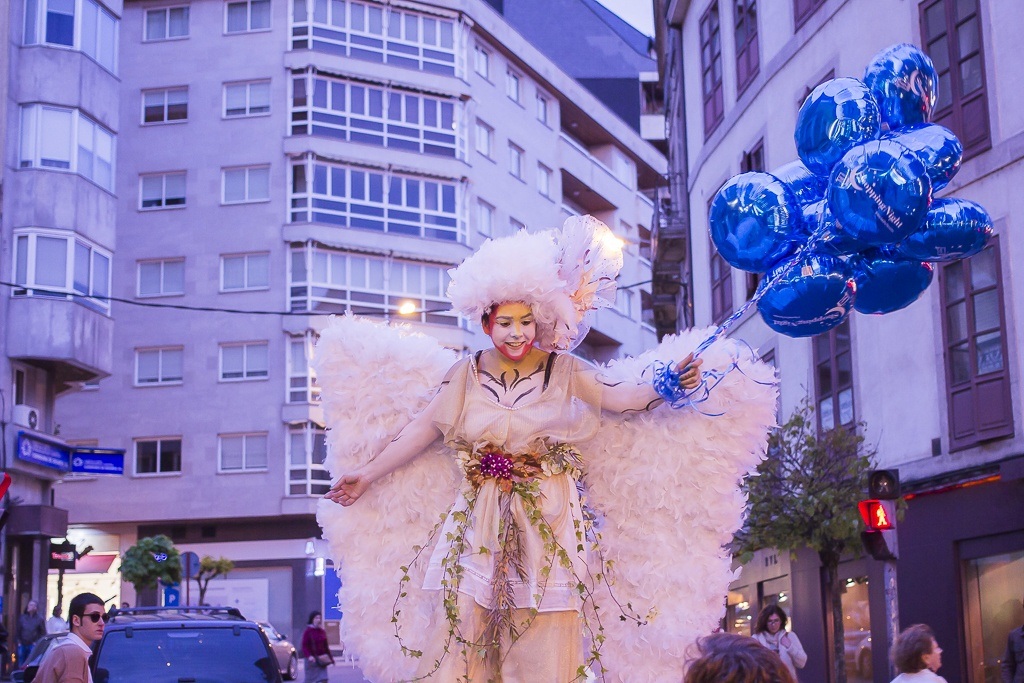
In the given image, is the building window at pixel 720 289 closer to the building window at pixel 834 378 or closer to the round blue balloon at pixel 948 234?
the building window at pixel 834 378

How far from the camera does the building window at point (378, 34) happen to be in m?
42.9

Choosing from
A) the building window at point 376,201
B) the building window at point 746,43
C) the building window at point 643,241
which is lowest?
the building window at point 746,43

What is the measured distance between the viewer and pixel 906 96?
6305 mm

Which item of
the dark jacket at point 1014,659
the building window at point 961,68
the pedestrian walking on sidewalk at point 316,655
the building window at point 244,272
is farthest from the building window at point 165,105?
the dark jacket at point 1014,659

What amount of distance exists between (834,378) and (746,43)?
665 cm

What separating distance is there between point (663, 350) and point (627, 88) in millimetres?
54336

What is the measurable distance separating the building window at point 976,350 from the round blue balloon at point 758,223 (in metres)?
9.66

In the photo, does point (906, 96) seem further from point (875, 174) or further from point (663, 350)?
point (663, 350)

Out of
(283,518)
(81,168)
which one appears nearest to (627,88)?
(283,518)

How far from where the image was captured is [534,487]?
552 cm

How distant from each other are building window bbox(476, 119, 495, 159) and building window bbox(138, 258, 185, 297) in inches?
409

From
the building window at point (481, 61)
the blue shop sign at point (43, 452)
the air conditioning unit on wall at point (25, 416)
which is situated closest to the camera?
the blue shop sign at point (43, 452)

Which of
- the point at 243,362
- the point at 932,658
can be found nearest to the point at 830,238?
the point at 932,658

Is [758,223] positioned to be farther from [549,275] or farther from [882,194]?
[549,275]
